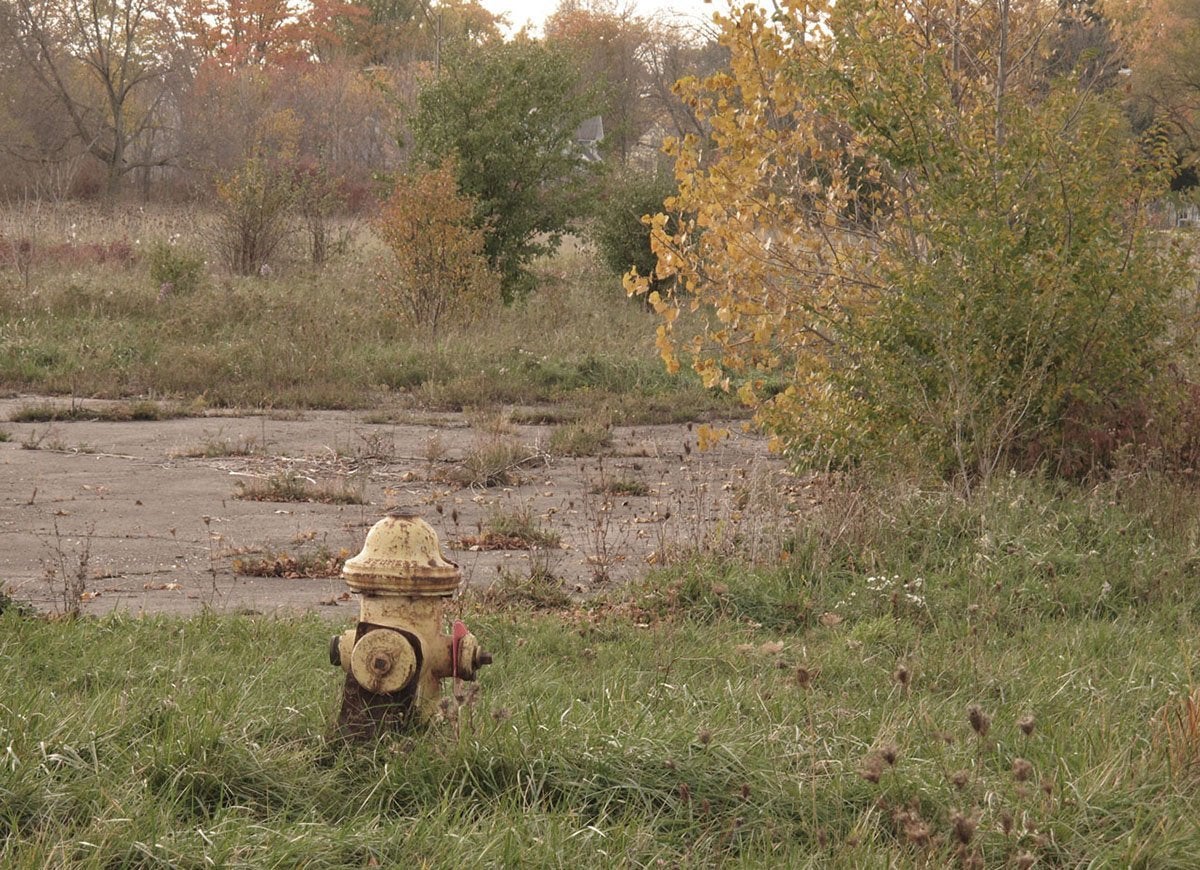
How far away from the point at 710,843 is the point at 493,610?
2549mm

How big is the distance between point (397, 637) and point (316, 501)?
5016 mm

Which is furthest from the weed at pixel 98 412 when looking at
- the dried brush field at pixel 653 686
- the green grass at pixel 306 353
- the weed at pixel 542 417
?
the weed at pixel 542 417

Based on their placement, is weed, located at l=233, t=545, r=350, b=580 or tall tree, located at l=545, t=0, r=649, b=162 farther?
tall tree, located at l=545, t=0, r=649, b=162

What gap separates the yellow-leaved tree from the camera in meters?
7.26

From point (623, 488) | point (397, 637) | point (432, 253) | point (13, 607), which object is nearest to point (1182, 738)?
point (397, 637)

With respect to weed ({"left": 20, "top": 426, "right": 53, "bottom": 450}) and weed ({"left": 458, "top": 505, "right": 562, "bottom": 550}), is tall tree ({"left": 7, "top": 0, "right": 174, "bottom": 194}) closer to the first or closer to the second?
weed ({"left": 20, "top": 426, "right": 53, "bottom": 450})

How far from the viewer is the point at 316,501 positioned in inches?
329

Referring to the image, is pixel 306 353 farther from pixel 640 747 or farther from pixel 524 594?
pixel 640 747

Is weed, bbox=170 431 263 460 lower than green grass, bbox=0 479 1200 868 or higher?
lower

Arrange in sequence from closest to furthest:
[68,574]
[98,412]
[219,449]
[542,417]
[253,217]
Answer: [68,574] → [219,449] → [98,412] → [542,417] → [253,217]

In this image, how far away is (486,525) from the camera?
7406 millimetres

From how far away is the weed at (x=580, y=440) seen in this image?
1056 centimetres

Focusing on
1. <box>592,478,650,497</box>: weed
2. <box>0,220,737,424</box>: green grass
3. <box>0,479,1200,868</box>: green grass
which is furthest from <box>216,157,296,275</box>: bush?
<box>0,479,1200,868</box>: green grass

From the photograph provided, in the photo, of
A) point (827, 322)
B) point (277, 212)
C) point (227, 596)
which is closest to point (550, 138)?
point (277, 212)
